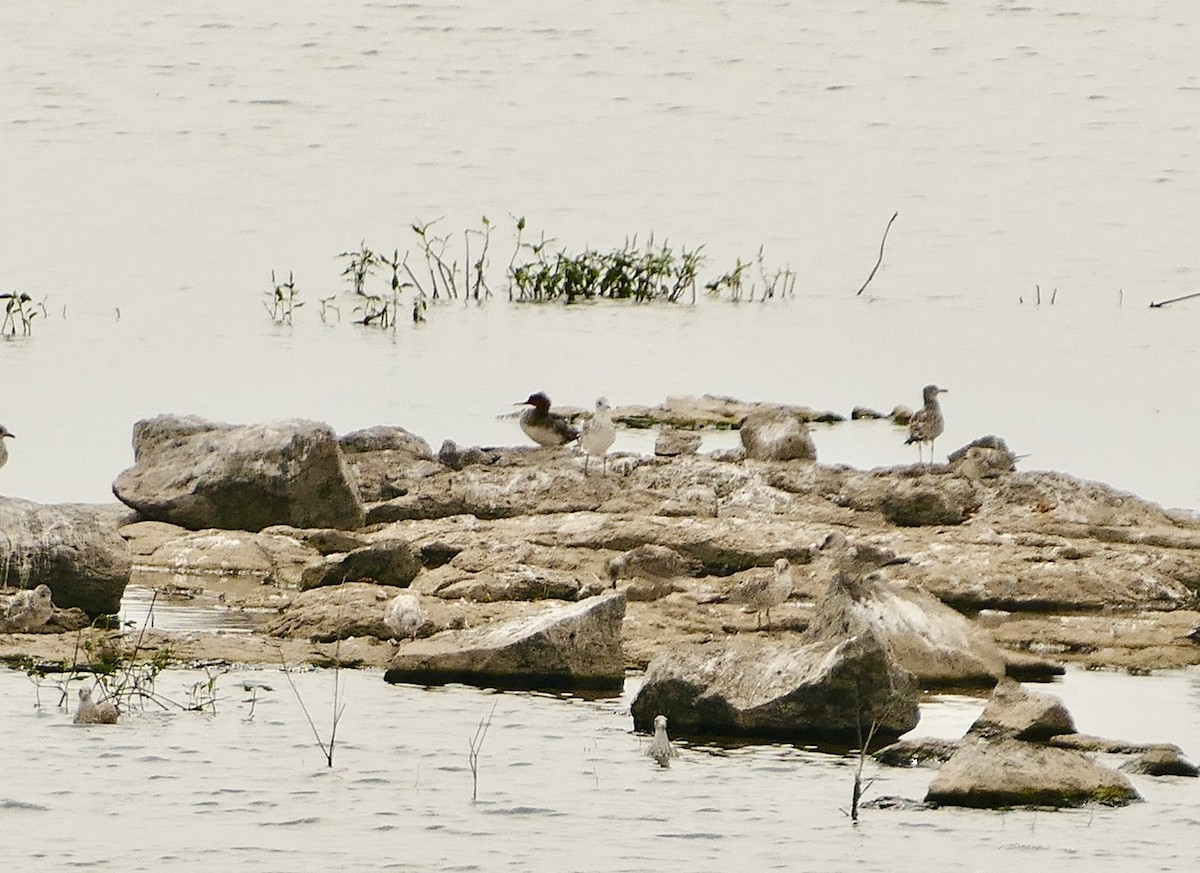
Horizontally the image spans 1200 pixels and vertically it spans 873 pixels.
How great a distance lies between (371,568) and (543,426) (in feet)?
15.5

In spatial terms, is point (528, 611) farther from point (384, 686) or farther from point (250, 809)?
point (250, 809)

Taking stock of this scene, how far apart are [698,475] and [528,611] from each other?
398 centimetres

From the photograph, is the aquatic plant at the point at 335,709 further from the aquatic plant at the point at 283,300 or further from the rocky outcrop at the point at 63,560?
the aquatic plant at the point at 283,300

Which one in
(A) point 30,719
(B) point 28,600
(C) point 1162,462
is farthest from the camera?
(C) point 1162,462

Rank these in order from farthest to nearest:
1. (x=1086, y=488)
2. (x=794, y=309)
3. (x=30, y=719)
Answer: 1. (x=794, y=309)
2. (x=1086, y=488)
3. (x=30, y=719)

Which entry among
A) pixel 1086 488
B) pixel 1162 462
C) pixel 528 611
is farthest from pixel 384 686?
pixel 1162 462

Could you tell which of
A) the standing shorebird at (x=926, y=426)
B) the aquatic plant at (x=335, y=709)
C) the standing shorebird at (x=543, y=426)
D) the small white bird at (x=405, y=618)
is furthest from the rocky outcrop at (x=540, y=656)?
the standing shorebird at (x=926, y=426)

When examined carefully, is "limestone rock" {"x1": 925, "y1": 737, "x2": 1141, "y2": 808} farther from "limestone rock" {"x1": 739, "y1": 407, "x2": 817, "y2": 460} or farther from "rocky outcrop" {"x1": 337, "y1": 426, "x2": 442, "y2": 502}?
"limestone rock" {"x1": 739, "y1": 407, "x2": 817, "y2": 460}

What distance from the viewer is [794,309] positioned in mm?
30156

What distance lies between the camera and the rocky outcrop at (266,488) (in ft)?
56.6

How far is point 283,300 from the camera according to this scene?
94.6 ft

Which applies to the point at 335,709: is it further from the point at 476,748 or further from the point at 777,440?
the point at 777,440

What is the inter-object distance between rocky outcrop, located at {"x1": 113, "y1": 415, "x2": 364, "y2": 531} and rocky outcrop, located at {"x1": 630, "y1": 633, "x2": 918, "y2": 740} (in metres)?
5.96

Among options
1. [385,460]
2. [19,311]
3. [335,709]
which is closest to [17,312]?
[19,311]
